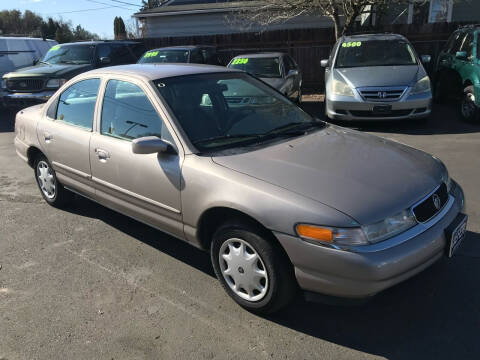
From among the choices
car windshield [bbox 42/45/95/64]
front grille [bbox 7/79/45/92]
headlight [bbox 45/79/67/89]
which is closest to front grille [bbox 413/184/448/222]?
headlight [bbox 45/79/67/89]

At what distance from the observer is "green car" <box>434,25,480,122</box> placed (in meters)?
8.07

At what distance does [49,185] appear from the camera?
4914mm

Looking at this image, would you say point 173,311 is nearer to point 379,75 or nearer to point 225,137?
point 225,137

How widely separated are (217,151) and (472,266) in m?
2.23

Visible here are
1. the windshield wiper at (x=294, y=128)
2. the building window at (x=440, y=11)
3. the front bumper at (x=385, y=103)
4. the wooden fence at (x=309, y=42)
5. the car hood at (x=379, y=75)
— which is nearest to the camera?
the windshield wiper at (x=294, y=128)

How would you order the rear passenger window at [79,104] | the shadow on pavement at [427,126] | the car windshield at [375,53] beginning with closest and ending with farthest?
the rear passenger window at [79,104] < the shadow on pavement at [427,126] < the car windshield at [375,53]

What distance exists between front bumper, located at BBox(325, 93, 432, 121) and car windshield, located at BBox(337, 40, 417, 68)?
1311 mm

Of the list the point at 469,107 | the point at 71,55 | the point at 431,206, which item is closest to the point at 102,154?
the point at 431,206

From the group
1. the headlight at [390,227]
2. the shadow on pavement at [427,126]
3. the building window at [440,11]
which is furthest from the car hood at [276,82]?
the building window at [440,11]

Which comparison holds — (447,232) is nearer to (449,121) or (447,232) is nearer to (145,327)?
(145,327)

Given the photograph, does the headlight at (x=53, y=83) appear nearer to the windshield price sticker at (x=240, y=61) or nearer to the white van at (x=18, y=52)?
the white van at (x=18, y=52)

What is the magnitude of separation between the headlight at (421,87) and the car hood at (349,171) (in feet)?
15.6

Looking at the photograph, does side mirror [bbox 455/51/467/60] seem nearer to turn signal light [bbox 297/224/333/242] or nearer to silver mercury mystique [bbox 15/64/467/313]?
silver mercury mystique [bbox 15/64/467/313]

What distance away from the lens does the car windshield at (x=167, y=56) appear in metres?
11.1
